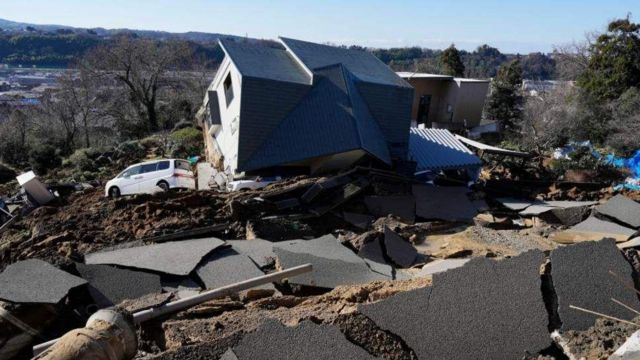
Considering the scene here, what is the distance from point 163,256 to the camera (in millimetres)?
8797

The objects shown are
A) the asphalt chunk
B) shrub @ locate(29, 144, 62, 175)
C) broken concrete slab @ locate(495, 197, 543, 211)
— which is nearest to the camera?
the asphalt chunk

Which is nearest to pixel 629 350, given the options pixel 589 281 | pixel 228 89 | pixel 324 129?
pixel 589 281

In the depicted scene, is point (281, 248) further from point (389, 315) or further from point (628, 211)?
point (628, 211)

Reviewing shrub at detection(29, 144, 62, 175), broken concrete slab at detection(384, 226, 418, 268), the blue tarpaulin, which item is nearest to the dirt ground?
broken concrete slab at detection(384, 226, 418, 268)

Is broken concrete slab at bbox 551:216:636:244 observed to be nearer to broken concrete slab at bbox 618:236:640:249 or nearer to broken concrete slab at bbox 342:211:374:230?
broken concrete slab at bbox 618:236:640:249

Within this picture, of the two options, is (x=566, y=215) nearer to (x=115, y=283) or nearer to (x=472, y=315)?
(x=472, y=315)

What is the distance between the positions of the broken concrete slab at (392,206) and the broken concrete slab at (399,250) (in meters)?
3.15

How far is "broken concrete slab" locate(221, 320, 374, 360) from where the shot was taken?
4859mm

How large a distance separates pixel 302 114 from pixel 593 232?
9754mm

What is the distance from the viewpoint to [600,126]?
90.5ft

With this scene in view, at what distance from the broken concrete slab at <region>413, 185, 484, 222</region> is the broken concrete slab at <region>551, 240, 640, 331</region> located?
6779mm

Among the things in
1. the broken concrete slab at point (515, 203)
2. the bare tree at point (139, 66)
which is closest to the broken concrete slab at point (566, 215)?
the broken concrete slab at point (515, 203)

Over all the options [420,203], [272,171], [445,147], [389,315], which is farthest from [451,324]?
[445,147]

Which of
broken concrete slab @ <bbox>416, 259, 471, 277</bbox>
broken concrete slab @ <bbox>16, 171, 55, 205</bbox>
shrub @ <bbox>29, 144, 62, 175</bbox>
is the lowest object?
shrub @ <bbox>29, 144, 62, 175</bbox>
